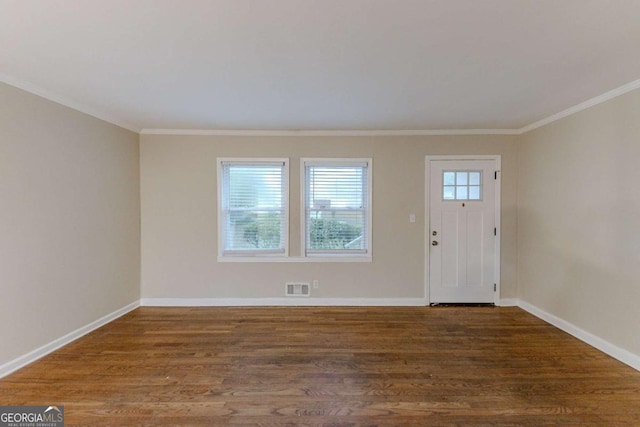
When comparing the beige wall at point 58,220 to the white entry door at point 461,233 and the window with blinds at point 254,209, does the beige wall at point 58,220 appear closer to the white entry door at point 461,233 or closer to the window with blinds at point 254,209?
the window with blinds at point 254,209

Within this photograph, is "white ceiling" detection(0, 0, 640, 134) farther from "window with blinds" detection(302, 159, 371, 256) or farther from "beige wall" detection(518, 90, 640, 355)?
"window with blinds" detection(302, 159, 371, 256)

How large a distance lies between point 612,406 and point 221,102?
4009mm

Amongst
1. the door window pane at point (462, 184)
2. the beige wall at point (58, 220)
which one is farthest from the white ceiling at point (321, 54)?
the door window pane at point (462, 184)

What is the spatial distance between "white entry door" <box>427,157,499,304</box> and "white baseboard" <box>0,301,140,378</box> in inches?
162

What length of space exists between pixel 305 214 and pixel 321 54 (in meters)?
2.37

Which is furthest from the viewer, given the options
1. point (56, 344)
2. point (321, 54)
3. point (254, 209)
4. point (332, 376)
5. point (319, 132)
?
point (254, 209)

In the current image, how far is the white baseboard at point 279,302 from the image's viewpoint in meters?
4.04

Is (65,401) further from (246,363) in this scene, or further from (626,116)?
(626,116)

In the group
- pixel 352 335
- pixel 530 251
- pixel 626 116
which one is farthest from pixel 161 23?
pixel 530 251

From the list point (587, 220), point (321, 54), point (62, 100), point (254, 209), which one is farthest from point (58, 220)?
point (587, 220)

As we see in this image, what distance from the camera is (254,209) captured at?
4109mm

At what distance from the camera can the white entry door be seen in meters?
4.02

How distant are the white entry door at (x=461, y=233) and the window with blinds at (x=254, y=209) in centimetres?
209

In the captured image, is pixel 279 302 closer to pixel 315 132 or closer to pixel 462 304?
pixel 315 132
